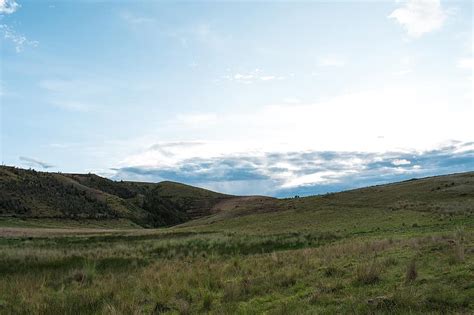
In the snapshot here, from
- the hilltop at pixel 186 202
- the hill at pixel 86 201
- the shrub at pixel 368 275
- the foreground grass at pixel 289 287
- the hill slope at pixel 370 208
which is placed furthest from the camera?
the hill at pixel 86 201

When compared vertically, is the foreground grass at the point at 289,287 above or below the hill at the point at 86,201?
below

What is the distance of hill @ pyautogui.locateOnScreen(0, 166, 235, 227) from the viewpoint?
7556cm

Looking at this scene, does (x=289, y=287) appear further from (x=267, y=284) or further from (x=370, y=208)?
(x=370, y=208)

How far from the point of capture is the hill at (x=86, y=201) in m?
75.6

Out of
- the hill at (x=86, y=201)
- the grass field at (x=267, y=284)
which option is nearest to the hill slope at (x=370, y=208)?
the grass field at (x=267, y=284)

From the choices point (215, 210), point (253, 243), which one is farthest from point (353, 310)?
point (215, 210)

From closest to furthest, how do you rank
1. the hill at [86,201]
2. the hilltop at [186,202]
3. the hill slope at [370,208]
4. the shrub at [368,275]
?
the shrub at [368,275] → the hill slope at [370,208] → the hilltop at [186,202] → the hill at [86,201]

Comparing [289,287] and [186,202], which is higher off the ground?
[186,202]

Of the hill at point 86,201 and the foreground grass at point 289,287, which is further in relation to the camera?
the hill at point 86,201

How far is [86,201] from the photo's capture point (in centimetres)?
9206

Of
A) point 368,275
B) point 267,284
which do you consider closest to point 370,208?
point 267,284

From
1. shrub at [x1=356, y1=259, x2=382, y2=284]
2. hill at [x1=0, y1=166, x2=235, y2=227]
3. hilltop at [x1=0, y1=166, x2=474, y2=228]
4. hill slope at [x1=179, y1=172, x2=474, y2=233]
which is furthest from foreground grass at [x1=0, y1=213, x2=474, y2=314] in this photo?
hill at [x1=0, y1=166, x2=235, y2=227]

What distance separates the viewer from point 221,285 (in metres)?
13.4

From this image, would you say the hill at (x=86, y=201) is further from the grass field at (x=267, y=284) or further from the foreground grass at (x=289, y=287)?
the foreground grass at (x=289, y=287)
